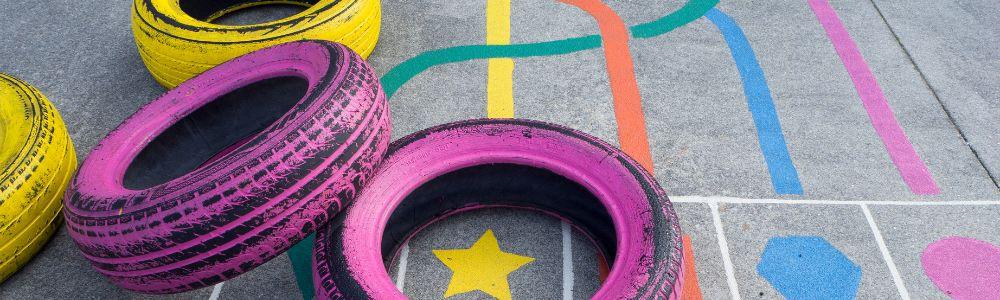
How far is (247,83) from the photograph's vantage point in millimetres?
4250

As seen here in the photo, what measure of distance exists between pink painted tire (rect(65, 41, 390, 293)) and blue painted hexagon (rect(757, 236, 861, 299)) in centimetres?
232

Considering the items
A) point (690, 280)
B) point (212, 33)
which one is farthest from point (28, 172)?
point (690, 280)

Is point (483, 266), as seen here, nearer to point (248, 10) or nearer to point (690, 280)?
point (690, 280)

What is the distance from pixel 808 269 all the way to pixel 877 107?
1908 millimetres

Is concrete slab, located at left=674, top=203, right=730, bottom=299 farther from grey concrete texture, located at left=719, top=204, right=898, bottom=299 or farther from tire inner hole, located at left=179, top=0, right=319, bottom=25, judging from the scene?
tire inner hole, located at left=179, top=0, right=319, bottom=25

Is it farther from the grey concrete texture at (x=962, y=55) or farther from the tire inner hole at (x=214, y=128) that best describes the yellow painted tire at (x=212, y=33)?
the grey concrete texture at (x=962, y=55)

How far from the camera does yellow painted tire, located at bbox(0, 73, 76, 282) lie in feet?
12.2

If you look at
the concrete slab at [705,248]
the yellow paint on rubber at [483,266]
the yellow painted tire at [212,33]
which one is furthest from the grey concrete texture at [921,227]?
the yellow painted tire at [212,33]

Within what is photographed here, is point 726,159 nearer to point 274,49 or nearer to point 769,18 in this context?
point 769,18

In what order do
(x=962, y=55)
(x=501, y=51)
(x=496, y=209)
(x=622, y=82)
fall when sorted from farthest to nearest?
(x=501, y=51), (x=962, y=55), (x=622, y=82), (x=496, y=209)

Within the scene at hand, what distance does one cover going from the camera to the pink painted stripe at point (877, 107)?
14.6ft

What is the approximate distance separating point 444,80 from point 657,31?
197 centimetres

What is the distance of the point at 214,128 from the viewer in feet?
14.4

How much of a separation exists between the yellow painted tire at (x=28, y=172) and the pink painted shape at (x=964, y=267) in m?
5.11
